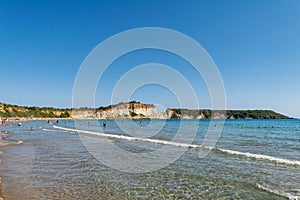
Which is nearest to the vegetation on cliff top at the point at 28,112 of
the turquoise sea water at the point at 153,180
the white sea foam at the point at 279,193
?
the turquoise sea water at the point at 153,180

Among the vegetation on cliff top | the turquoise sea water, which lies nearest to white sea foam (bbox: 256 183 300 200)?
the turquoise sea water

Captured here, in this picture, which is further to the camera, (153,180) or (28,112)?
(28,112)

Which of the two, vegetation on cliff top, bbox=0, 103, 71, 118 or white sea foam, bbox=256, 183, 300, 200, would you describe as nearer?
white sea foam, bbox=256, 183, 300, 200

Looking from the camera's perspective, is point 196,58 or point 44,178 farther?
point 196,58

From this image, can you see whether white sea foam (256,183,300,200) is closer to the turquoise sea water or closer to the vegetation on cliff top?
→ the turquoise sea water

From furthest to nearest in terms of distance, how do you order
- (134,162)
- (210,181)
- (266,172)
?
(134,162), (266,172), (210,181)

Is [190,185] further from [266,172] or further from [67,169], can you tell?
[67,169]

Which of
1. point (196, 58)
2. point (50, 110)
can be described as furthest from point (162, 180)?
point (50, 110)

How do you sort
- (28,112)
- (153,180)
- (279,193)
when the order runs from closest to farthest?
1. (279,193)
2. (153,180)
3. (28,112)

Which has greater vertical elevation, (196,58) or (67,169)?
(196,58)

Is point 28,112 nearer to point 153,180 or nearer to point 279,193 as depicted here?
point 153,180

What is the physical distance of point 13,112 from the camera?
146m

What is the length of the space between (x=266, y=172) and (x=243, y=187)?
3.56m

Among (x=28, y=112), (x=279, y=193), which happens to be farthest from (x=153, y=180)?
(x=28, y=112)
